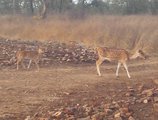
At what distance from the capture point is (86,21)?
30.9m

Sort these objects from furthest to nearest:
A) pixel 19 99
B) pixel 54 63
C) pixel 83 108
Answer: pixel 54 63 → pixel 19 99 → pixel 83 108

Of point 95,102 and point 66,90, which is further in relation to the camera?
point 66,90

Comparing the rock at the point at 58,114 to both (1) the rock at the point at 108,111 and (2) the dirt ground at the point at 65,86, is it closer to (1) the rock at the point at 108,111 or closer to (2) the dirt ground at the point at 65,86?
(2) the dirt ground at the point at 65,86

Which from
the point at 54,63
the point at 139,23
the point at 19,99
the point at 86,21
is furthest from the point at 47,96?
the point at 86,21

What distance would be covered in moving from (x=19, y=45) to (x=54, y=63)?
5006 mm

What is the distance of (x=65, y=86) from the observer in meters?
15.4

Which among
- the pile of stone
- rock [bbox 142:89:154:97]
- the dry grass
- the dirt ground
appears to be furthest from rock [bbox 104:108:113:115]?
the dry grass

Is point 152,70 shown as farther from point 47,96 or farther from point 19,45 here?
point 19,45

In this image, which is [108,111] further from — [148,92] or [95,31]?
[95,31]

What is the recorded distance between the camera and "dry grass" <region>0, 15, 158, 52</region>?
2453 cm

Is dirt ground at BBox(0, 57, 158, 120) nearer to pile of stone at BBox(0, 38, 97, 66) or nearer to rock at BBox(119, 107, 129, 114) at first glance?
rock at BBox(119, 107, 129, 114)

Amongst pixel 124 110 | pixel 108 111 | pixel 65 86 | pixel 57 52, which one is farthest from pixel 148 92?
pixel 57 52

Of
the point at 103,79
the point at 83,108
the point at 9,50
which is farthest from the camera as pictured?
the point at 9,50

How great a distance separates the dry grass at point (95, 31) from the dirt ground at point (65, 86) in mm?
4413
